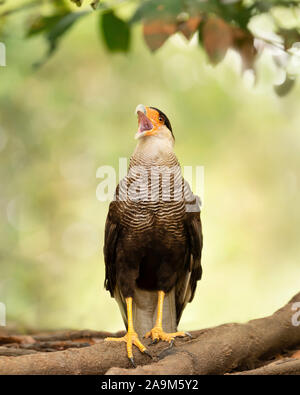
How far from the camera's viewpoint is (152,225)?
1896 millimetres

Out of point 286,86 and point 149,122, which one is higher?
point 286,86

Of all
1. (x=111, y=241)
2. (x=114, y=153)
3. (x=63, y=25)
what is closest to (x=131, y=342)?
(x=111, y=241)

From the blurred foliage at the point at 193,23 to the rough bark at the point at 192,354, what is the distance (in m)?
1.02

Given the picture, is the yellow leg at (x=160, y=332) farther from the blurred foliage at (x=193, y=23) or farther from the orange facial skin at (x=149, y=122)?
the blurred foliage at (x=193, y=23)

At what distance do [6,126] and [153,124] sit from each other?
3.42 ft

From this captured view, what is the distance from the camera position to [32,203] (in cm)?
252

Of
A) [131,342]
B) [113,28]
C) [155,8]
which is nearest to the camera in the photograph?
[155,8]

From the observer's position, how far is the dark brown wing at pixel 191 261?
1.97 meters

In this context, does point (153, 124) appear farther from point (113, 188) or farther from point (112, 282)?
point (112, 282)

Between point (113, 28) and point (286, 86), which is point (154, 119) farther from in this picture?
point (286, 86)

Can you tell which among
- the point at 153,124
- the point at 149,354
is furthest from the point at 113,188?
the point at 149,354

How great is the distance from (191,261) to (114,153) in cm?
72
